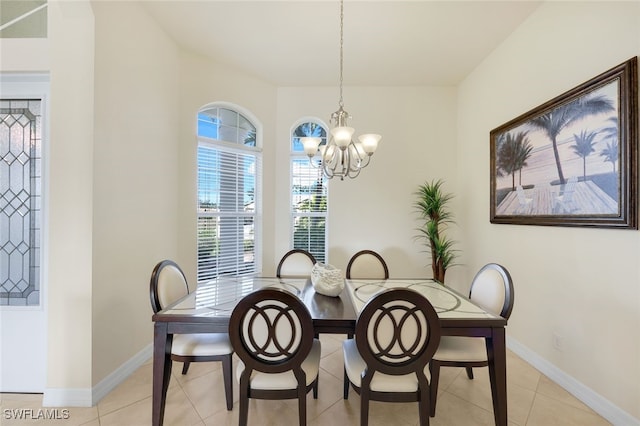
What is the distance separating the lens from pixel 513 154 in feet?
8.80

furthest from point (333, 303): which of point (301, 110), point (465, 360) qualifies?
point (301, 110)

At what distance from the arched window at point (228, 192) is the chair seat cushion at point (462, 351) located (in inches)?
102

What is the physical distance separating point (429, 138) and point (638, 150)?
2.33 m

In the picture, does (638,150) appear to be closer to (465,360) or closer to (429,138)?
(465,360)

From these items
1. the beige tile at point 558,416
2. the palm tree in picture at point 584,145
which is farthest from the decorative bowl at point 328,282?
the palm tree in picture at point 584,145

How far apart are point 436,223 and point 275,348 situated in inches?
112

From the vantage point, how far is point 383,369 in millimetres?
1403

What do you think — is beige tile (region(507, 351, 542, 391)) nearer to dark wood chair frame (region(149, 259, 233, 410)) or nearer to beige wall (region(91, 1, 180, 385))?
dark wood chair frame (region(149, 259, 233, 410))

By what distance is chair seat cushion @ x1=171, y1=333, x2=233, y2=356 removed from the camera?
5.76 feet

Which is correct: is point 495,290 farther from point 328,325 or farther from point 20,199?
point 20,199

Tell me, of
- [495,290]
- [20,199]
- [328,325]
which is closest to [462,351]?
[495,290]

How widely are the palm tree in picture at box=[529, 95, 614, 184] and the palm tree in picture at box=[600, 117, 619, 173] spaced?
0.11 metres

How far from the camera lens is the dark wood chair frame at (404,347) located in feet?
4.45

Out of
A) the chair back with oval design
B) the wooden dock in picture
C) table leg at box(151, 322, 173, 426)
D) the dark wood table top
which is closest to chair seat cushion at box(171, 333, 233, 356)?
table leg at box(151, 322, 173, 426)
